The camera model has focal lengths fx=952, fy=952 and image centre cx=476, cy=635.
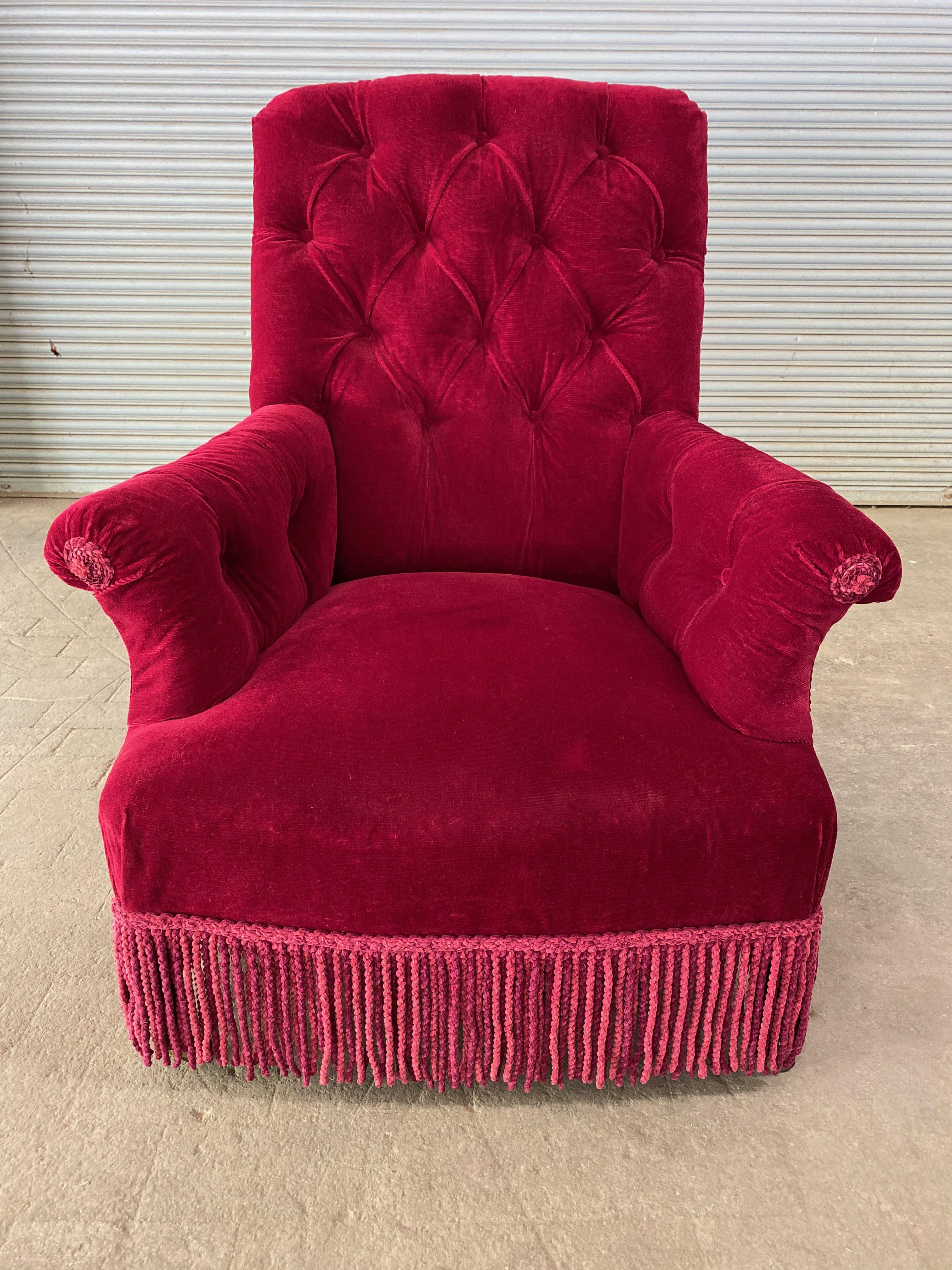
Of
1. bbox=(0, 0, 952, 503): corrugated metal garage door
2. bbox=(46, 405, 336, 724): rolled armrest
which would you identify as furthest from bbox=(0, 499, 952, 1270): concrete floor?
bbox=(0, 0, 952, 503): corrugated metal garage door

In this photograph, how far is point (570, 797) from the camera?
2.90 ft

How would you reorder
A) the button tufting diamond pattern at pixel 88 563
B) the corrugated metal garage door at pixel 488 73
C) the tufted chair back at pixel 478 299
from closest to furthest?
the button tufting diamond pattern at pixel 88 563, the tufted chair back at pixel 478 299, the corrugated metal garage door at pixel 488 73

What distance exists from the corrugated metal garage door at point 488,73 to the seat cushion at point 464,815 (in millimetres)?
2337

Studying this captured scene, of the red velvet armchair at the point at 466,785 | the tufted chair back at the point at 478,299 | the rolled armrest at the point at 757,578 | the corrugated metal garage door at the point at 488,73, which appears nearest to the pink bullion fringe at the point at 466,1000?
the red velvet armchair at the point at 466,785

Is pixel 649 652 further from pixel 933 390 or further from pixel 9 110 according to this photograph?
pixel 9 110

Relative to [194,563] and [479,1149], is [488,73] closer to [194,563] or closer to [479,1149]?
[194,563]

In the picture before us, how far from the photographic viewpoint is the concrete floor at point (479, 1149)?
89cm

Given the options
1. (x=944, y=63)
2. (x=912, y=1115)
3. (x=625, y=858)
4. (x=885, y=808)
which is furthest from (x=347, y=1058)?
(x=944, y=63)

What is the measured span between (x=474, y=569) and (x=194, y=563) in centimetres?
57

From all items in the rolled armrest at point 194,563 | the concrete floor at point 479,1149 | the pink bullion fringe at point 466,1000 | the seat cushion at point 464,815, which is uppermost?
the rolled armrest at point 194,563

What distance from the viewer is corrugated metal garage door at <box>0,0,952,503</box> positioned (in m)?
2.69

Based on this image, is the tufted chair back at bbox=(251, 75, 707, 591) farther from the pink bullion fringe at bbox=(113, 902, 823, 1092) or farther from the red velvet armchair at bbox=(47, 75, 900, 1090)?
the pink bullion fringe at bbox=(113, 902, 823, 1092)

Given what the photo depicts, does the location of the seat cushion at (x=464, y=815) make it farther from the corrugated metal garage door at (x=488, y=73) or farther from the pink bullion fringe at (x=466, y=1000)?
the corrugated metal garage door at (x=488, y=73)

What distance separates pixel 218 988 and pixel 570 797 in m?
0.41
